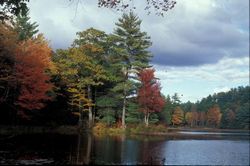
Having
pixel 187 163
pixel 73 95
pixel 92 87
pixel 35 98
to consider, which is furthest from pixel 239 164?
pixel 92 87

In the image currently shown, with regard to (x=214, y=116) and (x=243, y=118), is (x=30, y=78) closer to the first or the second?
(x=243, y=118)

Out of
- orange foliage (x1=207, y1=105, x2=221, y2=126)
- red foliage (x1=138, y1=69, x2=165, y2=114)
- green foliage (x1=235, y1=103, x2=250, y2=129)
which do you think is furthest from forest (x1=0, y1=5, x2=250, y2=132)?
orange foliage (x1=207, y1=105, x2=221, y2=126)

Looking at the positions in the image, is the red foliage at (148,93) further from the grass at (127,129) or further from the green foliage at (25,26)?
the green foliage at (25,26)

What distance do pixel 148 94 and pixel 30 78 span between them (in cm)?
2075

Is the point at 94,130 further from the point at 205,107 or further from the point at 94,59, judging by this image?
the point at 205,107

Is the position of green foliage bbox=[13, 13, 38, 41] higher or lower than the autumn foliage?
higher

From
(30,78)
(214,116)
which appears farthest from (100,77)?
(214,116)

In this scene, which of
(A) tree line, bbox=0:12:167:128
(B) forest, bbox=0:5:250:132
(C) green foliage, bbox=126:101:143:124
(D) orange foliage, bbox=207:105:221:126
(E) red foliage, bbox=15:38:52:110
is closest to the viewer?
(E) red foliage, bbox=15:38:52:110

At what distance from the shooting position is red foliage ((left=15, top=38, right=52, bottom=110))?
4150cm

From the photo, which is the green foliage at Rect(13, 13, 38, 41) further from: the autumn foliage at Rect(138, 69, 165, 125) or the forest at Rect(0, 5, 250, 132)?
the autumn foliage at Rect(138, 69, 165, 125)

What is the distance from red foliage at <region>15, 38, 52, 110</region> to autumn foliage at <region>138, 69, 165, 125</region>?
55.6ft

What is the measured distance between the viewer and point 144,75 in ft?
193

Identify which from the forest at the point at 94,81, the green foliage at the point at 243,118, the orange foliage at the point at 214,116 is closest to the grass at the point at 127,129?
the forest at the point at 94,81

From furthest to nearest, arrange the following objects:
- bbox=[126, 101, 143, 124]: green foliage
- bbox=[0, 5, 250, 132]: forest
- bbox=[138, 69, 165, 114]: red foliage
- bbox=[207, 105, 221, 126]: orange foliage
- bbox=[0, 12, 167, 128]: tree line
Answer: bbox=[207, 105, 221, 126]: orange foliage, bbox=[138, 69, 165, 114]: red foliage, bbox=[126, 101, 143, 124]: green foliage, bbox=[0, 12, 167, 128]: tree line, bbox=[0, 5, 250, 132]: forest
